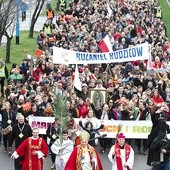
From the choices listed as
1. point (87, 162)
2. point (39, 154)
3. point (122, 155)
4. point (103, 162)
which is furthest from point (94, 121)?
point (87, 162)

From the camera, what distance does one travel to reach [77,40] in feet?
108

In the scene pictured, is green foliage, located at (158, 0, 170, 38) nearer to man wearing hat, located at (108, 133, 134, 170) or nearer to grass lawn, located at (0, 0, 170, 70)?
grass lawn, located at (0, 0, 170, 70)

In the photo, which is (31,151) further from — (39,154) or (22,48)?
(22,48)

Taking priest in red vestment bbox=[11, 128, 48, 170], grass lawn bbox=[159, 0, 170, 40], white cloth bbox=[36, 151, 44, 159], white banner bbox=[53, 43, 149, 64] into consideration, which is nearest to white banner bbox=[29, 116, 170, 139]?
priest in red vestment bbox=[11, 128, 48, 170]

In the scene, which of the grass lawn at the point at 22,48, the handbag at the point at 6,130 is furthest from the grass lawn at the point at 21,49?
the handbag at the point at 6,130

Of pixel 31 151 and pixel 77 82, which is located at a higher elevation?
pixel 77 82

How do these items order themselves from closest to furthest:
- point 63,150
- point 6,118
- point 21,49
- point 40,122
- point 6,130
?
1. point 63,150
2. point 6,130
3. point 6,118
4. point 40,122
5. point 21,49

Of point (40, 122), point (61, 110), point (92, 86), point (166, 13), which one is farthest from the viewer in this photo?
point (166, 13)

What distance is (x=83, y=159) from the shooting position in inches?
616

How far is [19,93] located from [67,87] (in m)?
1.67

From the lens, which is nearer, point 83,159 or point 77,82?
point 83,159

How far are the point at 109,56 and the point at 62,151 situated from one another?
386 inches

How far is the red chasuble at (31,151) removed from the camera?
1692 cm

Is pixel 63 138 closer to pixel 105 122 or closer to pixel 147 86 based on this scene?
pixel 105 122
